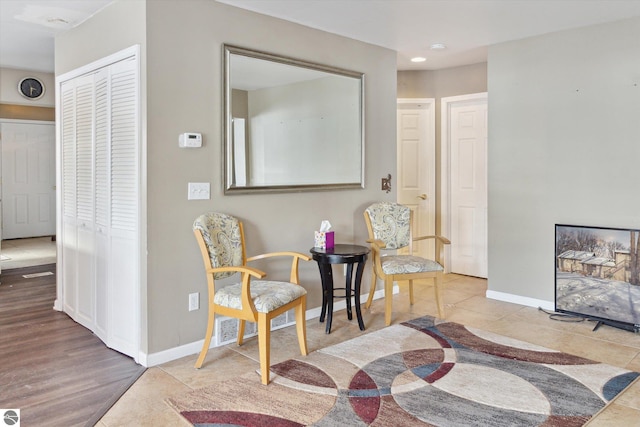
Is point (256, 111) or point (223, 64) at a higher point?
point (223, 64)

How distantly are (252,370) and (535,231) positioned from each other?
2.99 metres

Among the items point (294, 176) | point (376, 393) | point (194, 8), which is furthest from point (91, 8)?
point (376, 393)

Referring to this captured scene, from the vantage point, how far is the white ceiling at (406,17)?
3.58 m

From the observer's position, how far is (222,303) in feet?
10.0

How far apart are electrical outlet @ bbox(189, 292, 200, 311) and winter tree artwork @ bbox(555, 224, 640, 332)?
10.2 feet

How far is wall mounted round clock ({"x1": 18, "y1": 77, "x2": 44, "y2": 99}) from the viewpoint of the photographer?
253 inches

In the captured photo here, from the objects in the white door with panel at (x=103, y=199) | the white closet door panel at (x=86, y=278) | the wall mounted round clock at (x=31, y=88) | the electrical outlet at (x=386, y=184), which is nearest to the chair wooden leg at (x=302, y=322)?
the white door with panel at (x=103, y=199)

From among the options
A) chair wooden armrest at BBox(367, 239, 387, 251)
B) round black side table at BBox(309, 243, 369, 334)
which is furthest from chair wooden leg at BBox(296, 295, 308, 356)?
chair wooden armrest at BBox(367, 239, 387, 251)

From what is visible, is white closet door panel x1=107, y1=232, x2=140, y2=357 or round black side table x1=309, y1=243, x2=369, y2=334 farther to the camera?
round black side table x1=309, y1=243, x2=369, y2=334

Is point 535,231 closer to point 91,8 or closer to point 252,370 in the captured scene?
point 252,370

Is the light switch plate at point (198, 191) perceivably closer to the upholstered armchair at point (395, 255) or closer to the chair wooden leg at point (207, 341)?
the chair wooden leg at point (207, 341)

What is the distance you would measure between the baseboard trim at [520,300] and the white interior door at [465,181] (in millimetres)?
998

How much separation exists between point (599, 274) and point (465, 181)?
2.17 m

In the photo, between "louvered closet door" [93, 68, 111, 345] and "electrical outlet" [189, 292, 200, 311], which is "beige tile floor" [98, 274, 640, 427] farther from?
"louvered closet door" [93, 68, 111, 345]
